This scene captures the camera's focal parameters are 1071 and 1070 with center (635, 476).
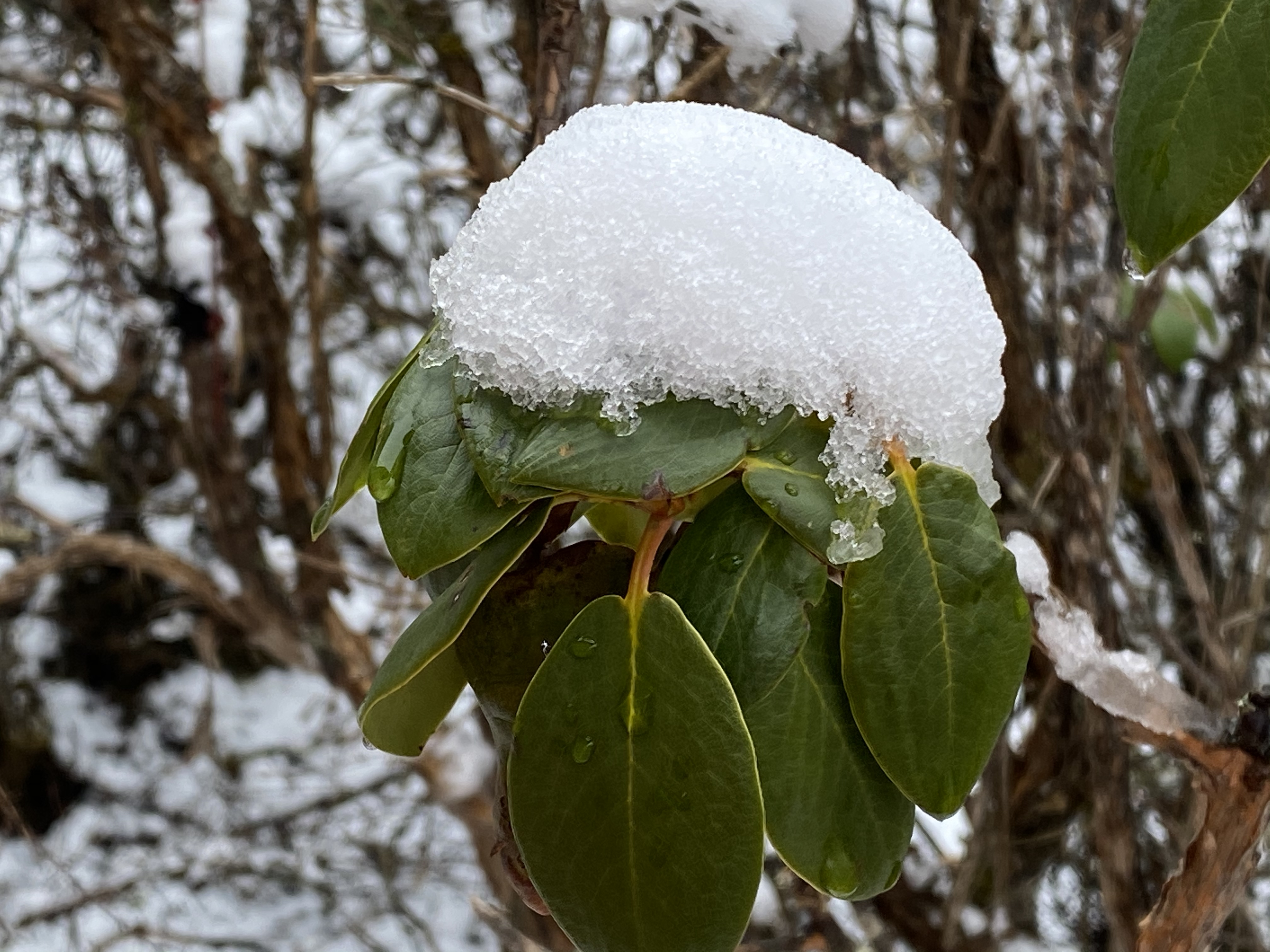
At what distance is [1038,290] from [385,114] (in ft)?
3.22

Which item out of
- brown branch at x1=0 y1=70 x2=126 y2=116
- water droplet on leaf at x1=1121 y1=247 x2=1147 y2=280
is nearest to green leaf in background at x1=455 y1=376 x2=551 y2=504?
water droplet on leaf at x1=1121 y1=247 x2=1147 y2=280

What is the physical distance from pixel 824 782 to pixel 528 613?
11cm

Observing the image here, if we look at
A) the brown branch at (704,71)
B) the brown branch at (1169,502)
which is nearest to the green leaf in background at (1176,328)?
the brown branch at (1169,502)

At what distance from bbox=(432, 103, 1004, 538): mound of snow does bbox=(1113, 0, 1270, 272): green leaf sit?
0.06 m

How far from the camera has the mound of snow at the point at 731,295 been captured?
0.34 m

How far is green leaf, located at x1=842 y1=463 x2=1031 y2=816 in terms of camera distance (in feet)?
1.06

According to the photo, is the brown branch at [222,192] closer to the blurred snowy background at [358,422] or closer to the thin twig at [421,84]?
the blurred snowy background at [358,422]

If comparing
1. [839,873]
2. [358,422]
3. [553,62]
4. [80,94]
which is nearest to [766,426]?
[839,873]

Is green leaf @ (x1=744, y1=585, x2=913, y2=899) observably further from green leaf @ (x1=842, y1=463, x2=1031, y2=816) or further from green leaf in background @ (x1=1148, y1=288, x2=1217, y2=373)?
green leaf in background @ (x1=1148, y1=288, x2=1217, y2=373)

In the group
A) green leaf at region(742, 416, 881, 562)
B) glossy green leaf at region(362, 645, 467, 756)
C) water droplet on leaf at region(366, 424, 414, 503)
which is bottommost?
glossy green leaf at region(362, 645, 467, 756)

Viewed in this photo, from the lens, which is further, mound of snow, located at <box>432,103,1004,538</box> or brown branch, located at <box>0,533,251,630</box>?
brown branch, located at <box>0,533,251,630</box>

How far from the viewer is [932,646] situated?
33cm

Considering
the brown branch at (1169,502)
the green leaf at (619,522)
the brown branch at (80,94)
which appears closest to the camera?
the green leaf at (619,522)

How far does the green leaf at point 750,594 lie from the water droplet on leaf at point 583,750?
47 mm
